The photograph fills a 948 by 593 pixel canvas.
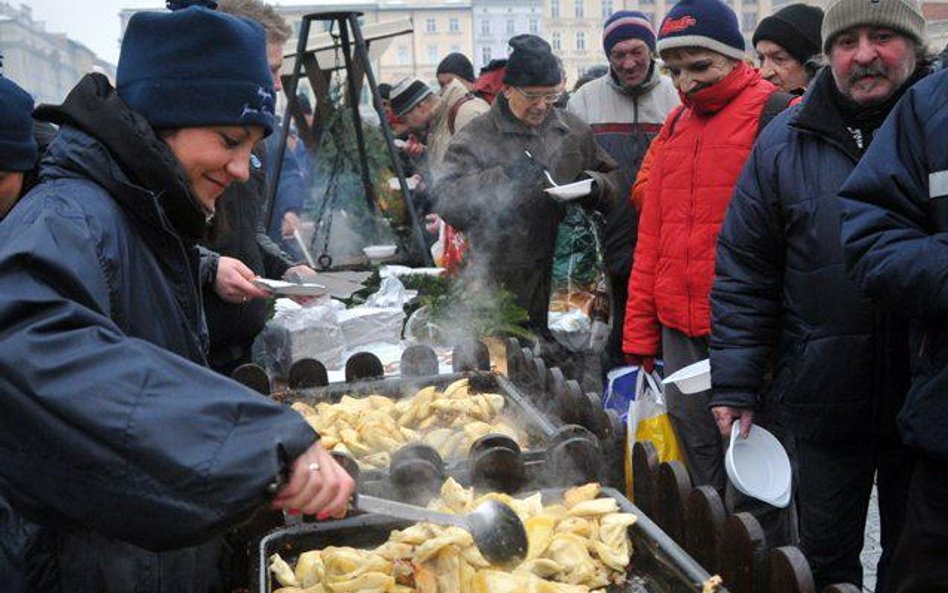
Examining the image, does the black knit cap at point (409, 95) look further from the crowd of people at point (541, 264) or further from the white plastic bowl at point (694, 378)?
the white plastic bowl at point (694, 378)

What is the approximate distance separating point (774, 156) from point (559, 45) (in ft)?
226

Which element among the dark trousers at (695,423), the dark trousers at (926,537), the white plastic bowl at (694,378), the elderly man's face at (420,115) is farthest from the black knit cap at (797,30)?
the elderly man's face at (420,115)

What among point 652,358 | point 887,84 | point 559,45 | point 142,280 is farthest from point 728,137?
point 559,45

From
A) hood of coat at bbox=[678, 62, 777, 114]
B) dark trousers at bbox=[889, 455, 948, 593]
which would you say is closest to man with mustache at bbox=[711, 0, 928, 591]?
dark trousers at bbox=[889, 455, 948, 593]

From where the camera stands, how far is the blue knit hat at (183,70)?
1.81 m

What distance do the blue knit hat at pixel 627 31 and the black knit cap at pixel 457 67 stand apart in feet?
13.2

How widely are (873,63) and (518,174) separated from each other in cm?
234

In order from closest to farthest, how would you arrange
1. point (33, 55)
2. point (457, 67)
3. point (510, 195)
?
point (510, 195) < point (457, 67) < point (33, 55)

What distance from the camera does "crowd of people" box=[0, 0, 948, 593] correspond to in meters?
1.41

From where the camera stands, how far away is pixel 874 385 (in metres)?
2.77

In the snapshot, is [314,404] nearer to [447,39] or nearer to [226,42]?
[226,42]

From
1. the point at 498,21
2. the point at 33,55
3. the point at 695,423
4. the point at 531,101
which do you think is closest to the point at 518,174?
the point at 531,101

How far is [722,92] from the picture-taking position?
3572 millimetres

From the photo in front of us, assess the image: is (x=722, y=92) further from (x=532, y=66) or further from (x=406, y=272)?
(x=406, y=272)
